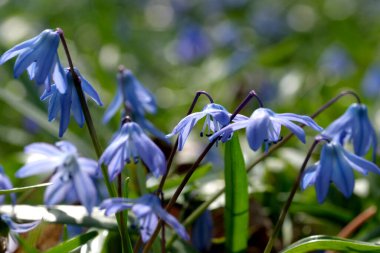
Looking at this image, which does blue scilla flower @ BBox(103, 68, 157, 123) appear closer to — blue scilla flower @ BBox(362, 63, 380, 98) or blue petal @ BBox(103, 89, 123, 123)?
blue petal @ BBox(103, 89, 123, 123)

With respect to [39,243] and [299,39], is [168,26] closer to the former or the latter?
[299,39]

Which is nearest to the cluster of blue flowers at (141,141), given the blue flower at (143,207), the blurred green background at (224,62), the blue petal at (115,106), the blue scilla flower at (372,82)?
the blue flower at (143,207)

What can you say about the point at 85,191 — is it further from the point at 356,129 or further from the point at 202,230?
the point at 356,129

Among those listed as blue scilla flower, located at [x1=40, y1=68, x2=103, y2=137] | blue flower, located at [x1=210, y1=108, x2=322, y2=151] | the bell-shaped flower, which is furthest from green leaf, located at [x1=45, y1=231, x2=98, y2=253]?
blue flower, located at [x1=210, y1=108, x2=322, y2=151]

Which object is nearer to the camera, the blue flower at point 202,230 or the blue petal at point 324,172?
the blue petal at point 324,172

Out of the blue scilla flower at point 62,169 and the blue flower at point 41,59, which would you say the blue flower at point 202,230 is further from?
the blue flower at point 41,59

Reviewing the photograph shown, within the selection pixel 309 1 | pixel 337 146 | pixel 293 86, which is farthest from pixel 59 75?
pixel 309 1

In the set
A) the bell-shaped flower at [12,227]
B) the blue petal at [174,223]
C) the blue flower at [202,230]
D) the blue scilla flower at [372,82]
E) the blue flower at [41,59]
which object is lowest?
the blue flower at [202,230]
